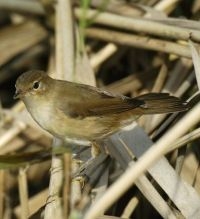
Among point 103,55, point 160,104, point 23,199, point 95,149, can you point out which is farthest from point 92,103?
point 103,55

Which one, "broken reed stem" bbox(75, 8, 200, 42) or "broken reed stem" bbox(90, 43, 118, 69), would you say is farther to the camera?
"broken reed stem" bbox(90, 43, 118, 69)

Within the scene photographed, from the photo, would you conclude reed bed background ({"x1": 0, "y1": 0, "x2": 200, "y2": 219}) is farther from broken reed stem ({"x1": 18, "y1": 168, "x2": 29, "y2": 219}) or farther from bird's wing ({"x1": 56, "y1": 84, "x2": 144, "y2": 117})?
bird's wing ({"x1": 56, "y1": 84, "x2": 144, "y2": 117})

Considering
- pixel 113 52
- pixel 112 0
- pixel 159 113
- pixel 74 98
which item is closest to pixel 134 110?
pixel 159 113

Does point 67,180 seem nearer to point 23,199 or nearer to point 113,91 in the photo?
point 23,199

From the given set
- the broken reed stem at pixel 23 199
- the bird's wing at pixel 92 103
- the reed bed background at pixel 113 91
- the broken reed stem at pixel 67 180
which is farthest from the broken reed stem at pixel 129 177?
the bird's wing at pixel 92 103

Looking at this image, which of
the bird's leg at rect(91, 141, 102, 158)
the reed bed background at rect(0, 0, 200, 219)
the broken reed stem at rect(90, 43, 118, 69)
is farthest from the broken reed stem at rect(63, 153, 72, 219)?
the broken reed stem at rect(90, 43, 118, 69)

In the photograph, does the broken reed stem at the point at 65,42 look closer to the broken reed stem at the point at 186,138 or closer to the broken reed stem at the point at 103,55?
the broken reed stem at the point at 103,55
